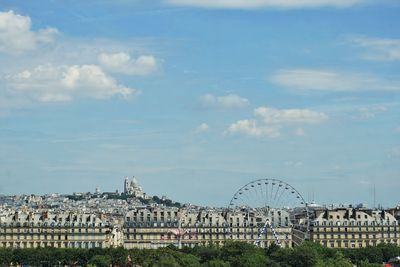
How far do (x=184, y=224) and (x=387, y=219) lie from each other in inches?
1057

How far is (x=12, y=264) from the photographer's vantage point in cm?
11344

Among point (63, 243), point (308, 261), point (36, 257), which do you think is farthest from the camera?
point (63, 243)

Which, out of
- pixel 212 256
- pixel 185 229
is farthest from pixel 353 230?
pixel 212 256

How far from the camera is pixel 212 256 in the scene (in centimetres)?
10231

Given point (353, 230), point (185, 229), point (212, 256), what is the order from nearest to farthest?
point (212, 256) → point (353, 230) → point (185, 229)

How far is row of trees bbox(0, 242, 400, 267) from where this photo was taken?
90.3 meters

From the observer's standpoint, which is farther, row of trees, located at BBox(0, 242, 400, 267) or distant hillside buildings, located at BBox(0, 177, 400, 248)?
distant hillside buildings, located at BBox(0, 177, 400, 248)

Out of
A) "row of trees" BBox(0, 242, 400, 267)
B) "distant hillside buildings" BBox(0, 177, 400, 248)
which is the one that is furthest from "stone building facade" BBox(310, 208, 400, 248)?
"row of trees" BBox(0, 242, 400, 267)

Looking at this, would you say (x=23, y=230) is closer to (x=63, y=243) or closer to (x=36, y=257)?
(x=63, y=243)

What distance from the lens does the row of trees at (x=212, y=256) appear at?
90.3 m

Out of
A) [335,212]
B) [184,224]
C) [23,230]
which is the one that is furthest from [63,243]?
[335,212]

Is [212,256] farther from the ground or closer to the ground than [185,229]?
closer to the ground

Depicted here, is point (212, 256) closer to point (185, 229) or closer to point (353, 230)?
point (185, 229)

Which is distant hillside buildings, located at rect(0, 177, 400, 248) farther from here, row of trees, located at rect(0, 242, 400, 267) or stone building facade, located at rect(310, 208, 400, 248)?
row of trees, located at rect(0, 242, 400, 267)
